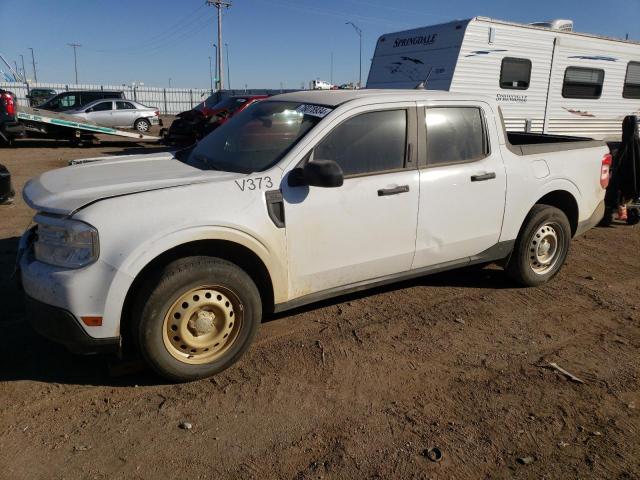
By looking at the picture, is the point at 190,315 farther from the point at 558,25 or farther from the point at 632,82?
the point at 632,82

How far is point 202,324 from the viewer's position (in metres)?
3.35

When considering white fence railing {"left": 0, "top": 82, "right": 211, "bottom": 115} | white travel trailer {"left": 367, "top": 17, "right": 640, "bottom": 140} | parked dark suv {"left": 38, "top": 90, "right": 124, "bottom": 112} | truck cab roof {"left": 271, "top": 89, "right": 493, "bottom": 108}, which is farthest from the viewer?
white fence railing {"left": 0, "top": 82, "right": 211, "bottom": 115}

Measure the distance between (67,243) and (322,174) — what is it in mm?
1558

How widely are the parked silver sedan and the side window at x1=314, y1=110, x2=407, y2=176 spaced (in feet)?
60.3

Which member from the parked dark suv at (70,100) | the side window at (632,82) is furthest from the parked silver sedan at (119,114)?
the side window at (632,82)

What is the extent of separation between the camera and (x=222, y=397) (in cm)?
325

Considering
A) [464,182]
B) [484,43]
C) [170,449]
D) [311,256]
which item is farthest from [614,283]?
[484,43]

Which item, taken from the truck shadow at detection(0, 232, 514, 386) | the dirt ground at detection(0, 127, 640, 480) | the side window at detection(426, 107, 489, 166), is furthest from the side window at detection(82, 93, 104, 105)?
the side window at detection(426, 107, 489, 166)

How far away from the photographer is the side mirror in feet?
11.1

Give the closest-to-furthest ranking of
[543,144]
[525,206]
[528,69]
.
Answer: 1. [525,206]
2. [543,144]
3. [528,69]

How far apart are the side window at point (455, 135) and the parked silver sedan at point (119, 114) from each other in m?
18.3

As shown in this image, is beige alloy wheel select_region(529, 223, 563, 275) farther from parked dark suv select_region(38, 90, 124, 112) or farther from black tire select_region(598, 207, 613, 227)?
parked dark suv select_region(38, 90, 124, 112)

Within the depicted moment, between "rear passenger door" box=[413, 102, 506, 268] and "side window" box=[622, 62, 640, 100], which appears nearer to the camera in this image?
"rear passenger door" box=[413, 102, 506, 268]

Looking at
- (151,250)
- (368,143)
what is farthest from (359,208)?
(151,250)
